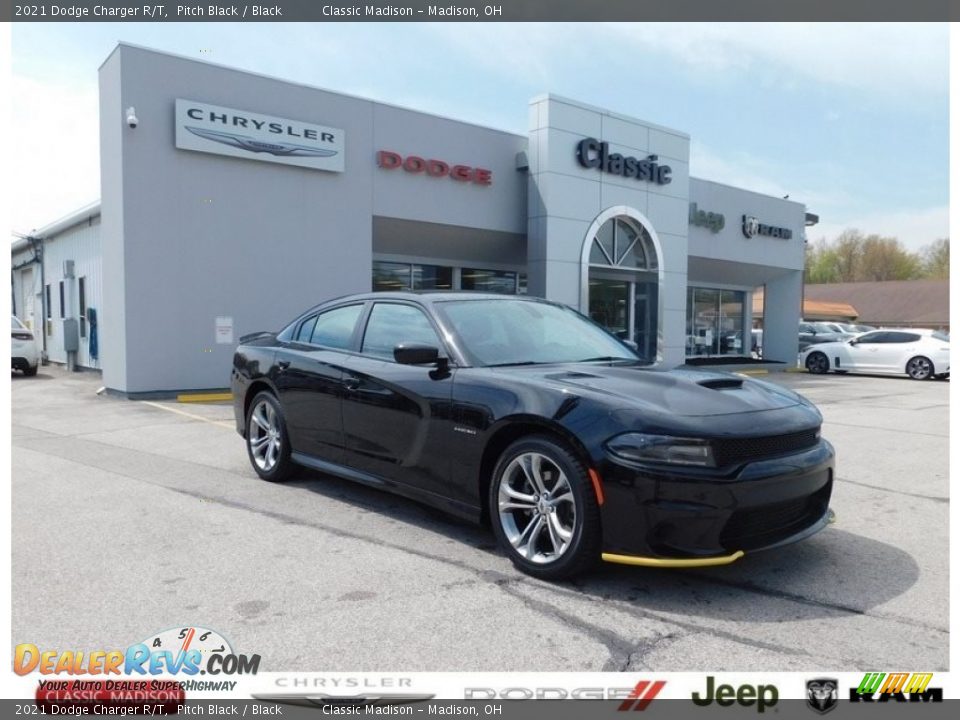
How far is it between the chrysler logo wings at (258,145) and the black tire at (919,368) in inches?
628

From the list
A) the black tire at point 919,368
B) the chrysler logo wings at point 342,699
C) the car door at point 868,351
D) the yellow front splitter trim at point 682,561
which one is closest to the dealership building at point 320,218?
the car door at point 868,351

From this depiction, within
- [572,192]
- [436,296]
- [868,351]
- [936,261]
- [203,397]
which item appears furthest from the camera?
[936,261]

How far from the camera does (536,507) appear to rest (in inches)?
158

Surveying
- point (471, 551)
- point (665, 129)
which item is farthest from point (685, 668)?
point (665, 129)

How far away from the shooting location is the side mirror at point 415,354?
4484mm

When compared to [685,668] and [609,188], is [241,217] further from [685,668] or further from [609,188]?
[685,668]

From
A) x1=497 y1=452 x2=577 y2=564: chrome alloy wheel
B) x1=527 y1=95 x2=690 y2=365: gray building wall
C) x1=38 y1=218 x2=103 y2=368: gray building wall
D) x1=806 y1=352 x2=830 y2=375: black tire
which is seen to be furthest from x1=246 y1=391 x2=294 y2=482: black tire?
x1=806 y1=352 x2=830 y2=375: black tire

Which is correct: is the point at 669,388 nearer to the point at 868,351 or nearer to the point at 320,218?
the point at 320,218

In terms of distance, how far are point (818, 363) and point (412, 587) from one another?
21320 millimetres

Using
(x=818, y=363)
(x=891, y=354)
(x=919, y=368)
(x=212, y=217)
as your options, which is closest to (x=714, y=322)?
(x=818, y=363)

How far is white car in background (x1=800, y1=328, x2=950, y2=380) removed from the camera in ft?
65.4

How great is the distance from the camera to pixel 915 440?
29.0 ft

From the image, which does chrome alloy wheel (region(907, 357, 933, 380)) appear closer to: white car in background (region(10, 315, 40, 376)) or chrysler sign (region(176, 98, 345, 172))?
chrysler sign (region(176, 98, 345, 172))

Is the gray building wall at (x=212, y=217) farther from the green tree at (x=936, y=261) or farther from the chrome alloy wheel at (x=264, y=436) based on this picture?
the green tree at (x=936, y=261)
